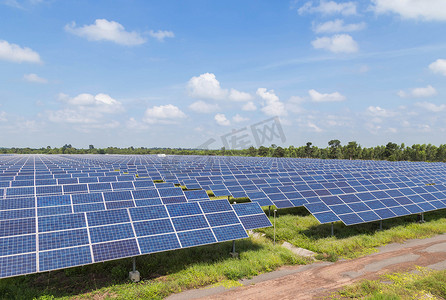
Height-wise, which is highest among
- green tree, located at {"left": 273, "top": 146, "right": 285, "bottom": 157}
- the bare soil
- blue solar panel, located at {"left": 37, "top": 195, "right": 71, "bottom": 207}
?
green tree, located at {"left": 273, "top": 146, "right": 285, "bottom": 157}

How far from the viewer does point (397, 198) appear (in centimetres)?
1923

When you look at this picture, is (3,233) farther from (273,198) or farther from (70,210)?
(273,198)

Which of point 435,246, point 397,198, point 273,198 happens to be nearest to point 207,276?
point 273,198

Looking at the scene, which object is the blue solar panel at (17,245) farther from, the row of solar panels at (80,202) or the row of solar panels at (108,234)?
A: the row of solar panels at (80,202)

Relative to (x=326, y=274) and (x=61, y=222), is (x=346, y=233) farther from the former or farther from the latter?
(x=61, y=222)

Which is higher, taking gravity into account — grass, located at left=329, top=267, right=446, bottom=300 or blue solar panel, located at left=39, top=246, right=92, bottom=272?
blue solar panel, located at left=39, top=246, right=92, bottom=272

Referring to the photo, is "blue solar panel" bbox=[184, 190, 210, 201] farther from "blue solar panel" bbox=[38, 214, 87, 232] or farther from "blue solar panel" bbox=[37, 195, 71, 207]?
"blue solar panel" bbox=[38, 214, 87, 232]

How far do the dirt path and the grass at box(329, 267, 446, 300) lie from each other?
513mm

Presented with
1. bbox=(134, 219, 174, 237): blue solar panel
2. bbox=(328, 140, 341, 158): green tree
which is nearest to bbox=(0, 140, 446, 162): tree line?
bbox=(328, 140, 341, 158): green tree

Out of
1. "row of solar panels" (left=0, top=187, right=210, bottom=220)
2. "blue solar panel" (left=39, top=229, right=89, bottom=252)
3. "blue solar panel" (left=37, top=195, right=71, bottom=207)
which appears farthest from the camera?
"blue solar panel" (left=37, top=195, right=71, bottom=207)

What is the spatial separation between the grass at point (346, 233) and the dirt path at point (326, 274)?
2.49 feet

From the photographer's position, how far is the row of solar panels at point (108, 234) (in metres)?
8.35

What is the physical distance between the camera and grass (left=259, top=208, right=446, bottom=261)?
13.3m

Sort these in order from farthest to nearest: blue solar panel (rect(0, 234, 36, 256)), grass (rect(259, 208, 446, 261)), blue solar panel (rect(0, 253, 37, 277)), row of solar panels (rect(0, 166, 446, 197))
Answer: row of solar panels (rect(0, 166, 446, 197)) < grass (rect(259, 208, 446, 261)) < blue solar panel (rect(0, 234, 36, 256)) < blue solar panel (rect(0, 253, 37, 277))
